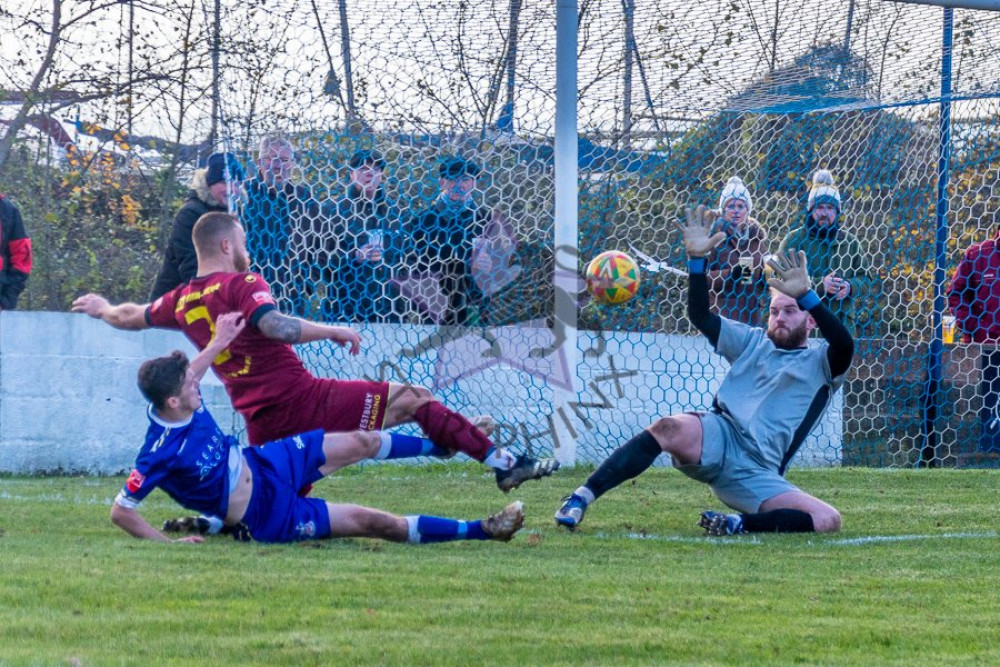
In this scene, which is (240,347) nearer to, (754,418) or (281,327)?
(281,327)

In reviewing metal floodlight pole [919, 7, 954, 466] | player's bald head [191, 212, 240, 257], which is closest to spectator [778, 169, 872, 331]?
metal floodlight pole [919, 7, 954, 466]

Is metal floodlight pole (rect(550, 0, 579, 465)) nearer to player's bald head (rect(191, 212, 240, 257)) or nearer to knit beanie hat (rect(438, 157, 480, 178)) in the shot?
knit beanie hat (rect(438, 157, 480, 178))

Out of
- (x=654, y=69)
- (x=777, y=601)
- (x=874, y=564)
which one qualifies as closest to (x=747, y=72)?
(x=654, y=69)

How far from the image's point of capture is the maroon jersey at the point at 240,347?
6.84 meters

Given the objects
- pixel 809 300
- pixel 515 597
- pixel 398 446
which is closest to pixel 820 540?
pixel 809 300

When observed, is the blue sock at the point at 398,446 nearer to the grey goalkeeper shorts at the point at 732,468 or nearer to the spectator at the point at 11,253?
the grey goalkeeper shorts at the point at 732,468

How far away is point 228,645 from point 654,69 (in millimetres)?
7855

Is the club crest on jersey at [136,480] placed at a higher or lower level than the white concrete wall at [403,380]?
higher

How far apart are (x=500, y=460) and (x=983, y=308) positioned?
613cm

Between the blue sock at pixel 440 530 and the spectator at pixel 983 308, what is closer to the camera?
the blue sock at pixel 440 530

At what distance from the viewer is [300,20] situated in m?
10.8

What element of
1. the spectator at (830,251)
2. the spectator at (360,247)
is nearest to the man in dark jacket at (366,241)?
the spectator at (360,247)

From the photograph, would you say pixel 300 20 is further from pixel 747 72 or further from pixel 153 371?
pixel 153 371

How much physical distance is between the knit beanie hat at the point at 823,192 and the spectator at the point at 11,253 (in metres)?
5.82
